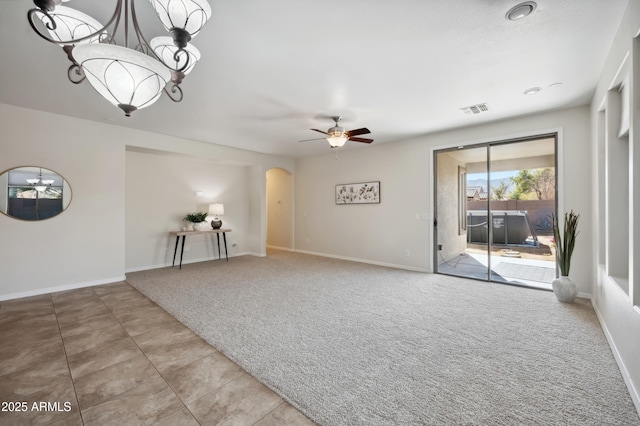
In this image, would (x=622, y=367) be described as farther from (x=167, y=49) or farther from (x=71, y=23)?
(x=71, y=23)

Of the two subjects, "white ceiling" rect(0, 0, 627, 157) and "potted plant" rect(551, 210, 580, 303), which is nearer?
"white ceiling" rect(0, 0, 627, 157)

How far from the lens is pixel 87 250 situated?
4.39 metres

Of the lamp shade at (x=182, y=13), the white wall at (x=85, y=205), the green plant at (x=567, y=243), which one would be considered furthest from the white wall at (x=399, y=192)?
the lamp shade at (x=182, y=13)

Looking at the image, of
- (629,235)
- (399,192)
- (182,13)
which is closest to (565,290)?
(629,235)

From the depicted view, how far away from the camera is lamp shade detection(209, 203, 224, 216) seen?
244 inches

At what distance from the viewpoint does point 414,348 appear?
7.91 feet

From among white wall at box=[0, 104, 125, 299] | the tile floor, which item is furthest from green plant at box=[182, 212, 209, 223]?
the tile floor

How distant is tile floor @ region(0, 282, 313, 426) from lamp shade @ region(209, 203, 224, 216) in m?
3.27

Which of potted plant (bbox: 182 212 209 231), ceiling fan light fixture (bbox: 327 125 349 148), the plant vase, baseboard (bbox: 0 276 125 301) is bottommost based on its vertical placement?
baseboard (bbox: 0 276 125 301)

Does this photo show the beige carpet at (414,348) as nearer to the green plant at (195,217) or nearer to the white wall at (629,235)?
the white wall at (629,235)

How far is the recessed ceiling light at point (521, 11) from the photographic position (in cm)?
190

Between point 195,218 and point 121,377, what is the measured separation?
4343 millimetres

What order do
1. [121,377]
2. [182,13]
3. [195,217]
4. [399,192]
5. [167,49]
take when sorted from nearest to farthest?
[182,13] → [167,49] → [121,377] → [399,192] → [195,217]

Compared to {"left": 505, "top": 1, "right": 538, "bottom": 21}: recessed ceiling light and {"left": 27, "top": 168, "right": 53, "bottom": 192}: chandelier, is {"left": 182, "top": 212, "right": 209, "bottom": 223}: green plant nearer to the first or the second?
{"left": 27, "top": 168, "right": 53, "bottom": 192}: chandelier
